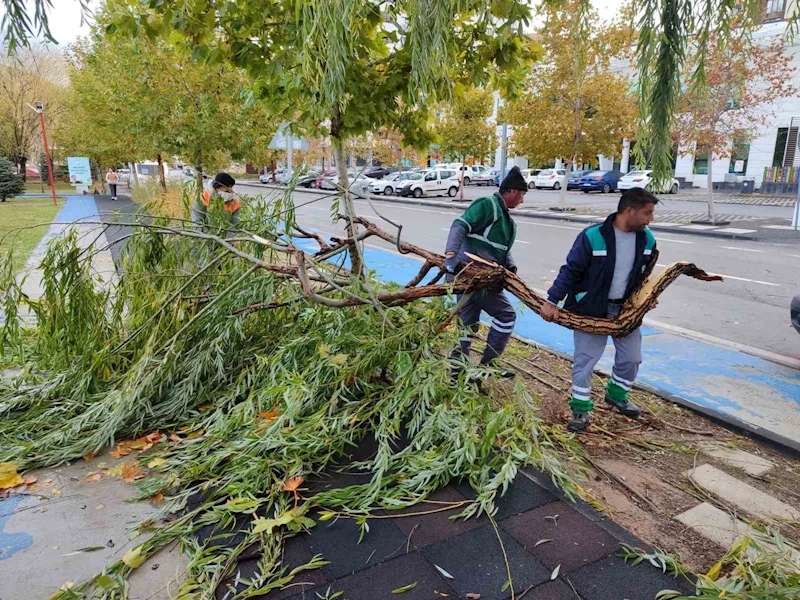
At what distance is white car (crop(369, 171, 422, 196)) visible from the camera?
32.3 metres

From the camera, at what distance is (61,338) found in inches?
175

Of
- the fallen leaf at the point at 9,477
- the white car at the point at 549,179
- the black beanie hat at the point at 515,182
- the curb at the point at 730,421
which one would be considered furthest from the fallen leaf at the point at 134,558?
the white car at the point at 549,179

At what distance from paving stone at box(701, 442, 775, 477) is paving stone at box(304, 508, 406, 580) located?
2.39 meters

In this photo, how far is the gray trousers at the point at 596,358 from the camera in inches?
160

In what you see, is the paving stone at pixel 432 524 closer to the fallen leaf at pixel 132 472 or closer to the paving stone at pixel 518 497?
the paving stone at pixel 518 497

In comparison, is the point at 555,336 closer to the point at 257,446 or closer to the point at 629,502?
the point at 629,502

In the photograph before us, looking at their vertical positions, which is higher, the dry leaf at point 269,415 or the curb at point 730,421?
the dry leaf at point 269,415

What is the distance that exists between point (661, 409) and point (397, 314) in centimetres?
226

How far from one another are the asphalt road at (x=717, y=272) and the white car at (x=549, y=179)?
17.1 m

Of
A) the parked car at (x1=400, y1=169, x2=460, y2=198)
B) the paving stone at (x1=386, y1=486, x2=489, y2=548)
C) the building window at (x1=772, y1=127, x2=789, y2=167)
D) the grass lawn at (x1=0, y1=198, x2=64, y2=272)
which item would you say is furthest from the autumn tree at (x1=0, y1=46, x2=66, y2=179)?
the building window at (x1=772, y1=127, x2=789, y2=167)

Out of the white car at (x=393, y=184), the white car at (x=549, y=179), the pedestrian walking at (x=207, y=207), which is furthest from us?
the white car at (x=549, y=179)

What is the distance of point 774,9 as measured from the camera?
2539 mm

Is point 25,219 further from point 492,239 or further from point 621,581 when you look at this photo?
point 621,581

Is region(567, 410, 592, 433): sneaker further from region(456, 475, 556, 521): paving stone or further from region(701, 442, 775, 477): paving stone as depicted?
region(456, 475, 556, 521): paving stone
